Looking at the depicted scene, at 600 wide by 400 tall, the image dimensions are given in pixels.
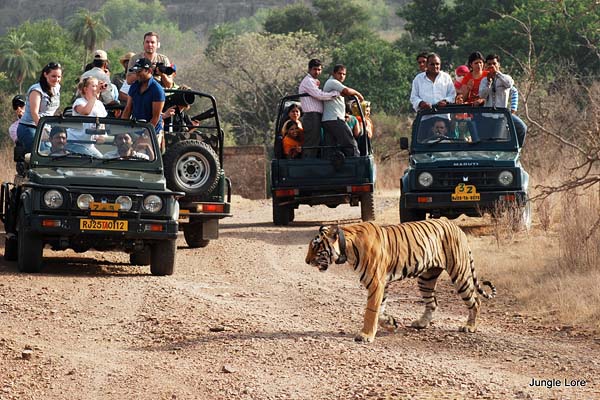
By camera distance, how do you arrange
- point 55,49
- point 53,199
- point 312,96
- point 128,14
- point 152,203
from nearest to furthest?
1. point 53,199
2. point 152,203
3. point 312,96
4. point 55,49
5. point 128,14

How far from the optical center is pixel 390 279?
9.46 metres

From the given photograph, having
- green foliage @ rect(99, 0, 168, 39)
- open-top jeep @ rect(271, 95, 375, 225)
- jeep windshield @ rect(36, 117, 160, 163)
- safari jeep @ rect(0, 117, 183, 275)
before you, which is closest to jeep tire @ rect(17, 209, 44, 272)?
safari jeep @ rect(0, 117, 183, 275)

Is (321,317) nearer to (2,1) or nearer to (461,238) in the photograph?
(461,238)

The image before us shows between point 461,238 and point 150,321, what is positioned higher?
point 461,238

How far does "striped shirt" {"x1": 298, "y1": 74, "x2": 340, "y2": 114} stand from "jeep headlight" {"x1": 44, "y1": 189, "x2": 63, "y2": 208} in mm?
6592

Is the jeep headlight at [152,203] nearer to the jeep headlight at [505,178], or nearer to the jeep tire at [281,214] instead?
the jeep headlight at [505,178]

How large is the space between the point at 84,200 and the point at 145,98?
7.39ft

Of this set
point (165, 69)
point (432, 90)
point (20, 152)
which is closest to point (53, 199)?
point (20, 152)

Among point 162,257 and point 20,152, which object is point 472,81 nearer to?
point 162,257

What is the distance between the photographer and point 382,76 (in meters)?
52.4

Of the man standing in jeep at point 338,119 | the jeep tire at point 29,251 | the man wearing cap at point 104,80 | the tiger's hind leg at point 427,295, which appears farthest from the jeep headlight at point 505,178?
the jeep tire at point 29,251

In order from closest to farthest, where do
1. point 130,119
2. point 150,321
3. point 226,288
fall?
point 150,321
point 226,288
point 130,119

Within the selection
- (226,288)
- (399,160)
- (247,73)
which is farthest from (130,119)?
(247,73)

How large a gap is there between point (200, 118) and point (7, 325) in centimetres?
676
